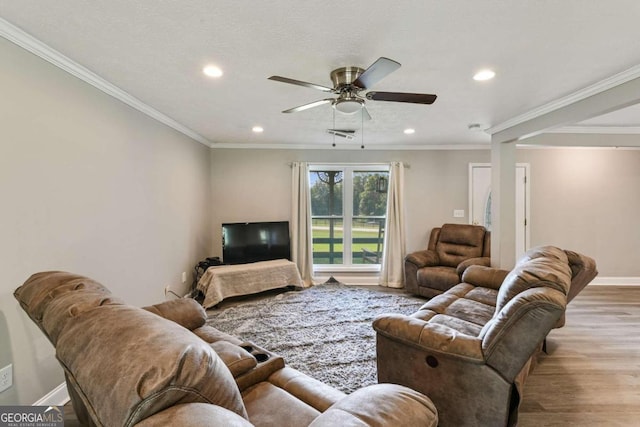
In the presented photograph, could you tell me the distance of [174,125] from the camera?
12.3 feet

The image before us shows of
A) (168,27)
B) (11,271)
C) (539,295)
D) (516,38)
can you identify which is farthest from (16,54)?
(539,295)

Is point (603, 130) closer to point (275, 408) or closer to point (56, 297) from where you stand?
point (275, 408)

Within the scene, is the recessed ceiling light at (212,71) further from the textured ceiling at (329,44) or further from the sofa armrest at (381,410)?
the sofa armrest at (381,410)

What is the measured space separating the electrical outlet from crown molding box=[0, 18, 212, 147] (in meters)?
1.89

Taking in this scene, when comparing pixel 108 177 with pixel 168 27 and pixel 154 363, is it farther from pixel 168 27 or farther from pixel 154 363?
pixel 154 363

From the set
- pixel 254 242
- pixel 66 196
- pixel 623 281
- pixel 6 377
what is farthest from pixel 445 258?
pixel 6 377

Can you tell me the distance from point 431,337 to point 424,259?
3.03 m

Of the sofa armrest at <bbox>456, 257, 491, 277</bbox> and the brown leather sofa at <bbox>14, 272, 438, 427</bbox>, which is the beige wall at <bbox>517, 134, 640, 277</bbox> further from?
the brown leather sofa at <bbox>14, 272, 438, 427</bbox>

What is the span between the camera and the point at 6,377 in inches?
68.7

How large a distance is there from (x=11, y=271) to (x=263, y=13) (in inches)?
80.7

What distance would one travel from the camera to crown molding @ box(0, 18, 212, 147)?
1725 millimetres

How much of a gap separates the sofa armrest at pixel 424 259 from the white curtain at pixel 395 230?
0.48 meters

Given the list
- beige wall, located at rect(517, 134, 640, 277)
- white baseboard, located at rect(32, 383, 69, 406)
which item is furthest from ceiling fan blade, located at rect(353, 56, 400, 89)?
beige wall, located at rect(517, 134, 640, 277)

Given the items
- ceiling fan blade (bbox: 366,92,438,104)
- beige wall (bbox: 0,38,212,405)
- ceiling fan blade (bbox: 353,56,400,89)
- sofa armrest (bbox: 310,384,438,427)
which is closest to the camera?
sofa armrest (bbox: 310,384,438,427)
